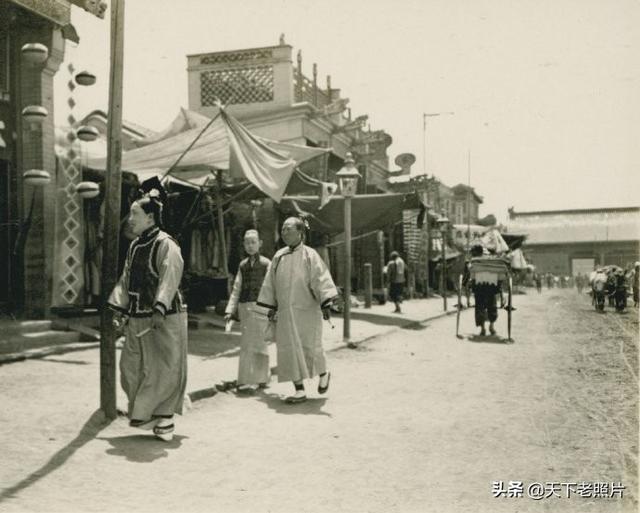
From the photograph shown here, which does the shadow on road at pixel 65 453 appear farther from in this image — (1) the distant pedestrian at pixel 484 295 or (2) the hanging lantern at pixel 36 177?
(1) the distant pedestrian at pixel 484 295

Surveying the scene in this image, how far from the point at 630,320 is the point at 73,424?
15263 millimetres

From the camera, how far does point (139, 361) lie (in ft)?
17.8

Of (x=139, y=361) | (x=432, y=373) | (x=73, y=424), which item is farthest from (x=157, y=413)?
(x=432, y=373)

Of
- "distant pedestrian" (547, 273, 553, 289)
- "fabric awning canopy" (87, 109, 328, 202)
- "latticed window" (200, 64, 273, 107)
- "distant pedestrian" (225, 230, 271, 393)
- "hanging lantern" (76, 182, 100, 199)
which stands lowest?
"distant pedestrian" (547, 273, 553, 289)

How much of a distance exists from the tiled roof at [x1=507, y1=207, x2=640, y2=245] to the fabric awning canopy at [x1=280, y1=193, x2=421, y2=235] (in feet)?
168

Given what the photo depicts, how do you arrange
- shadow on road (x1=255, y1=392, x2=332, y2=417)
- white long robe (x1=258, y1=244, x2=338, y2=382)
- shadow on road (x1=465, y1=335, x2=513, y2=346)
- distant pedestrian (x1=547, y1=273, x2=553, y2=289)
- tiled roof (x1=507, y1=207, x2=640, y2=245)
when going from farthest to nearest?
tiled roof (x1=507, y1=207, x2=640, y2=245) → distant pedestrian (x1=547, y1=273, x2=553, y2=289) → shadow on road (x1=465, y1=335, x2=513, y2=346) → white long robe (x1=258, y1=244, x2=338, y2=382) → shadow on road (x1=255, y1=392, x2=332, y2=417)

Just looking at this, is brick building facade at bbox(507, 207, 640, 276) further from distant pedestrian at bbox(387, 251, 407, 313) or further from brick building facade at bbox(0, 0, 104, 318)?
brick building facade at bbox(0, 0, 104, 318)

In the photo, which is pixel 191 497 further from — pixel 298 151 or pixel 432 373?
pixel 298 151

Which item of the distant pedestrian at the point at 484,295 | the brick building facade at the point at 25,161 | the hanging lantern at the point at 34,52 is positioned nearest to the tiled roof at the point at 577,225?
the distant pedestrian at the point at 484,295

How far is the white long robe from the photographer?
7117 millimetres

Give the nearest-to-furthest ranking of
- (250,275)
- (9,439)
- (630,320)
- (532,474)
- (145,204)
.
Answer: (532,474) < (9,439) < (145,204) < (250,275) < (630,320)

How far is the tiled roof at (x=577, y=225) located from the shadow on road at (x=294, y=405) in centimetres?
6173

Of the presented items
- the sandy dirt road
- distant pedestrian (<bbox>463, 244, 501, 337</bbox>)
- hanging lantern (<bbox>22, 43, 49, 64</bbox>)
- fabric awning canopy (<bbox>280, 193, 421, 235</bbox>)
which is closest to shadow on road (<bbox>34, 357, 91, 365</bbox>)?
the sandy dirt road

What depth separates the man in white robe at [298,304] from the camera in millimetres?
7117
